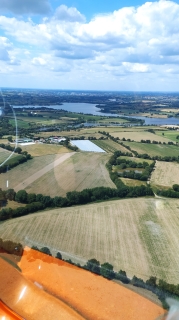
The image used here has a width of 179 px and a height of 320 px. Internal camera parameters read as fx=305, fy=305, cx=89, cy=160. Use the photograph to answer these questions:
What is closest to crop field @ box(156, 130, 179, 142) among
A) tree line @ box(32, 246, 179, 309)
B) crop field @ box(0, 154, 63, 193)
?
crop field @ box(0, 154, 63, 193)

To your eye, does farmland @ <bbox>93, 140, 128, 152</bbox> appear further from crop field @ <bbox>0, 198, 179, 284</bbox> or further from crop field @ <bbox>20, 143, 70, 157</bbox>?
crop field @ <bbox>0, 198, 179, 284</bbox>

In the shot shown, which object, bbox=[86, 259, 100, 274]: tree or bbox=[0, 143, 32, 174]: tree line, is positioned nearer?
bbox=[86, 259, 100, 274]: tree

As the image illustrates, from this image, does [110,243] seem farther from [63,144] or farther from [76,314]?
[63,144]

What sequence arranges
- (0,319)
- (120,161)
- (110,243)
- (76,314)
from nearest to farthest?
(0,319)
(76,314)
(110,243)
(120,161)

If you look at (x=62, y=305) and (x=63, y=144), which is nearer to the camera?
(x=62, y=305)

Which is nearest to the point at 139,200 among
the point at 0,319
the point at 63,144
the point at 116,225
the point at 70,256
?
the point at 116,225

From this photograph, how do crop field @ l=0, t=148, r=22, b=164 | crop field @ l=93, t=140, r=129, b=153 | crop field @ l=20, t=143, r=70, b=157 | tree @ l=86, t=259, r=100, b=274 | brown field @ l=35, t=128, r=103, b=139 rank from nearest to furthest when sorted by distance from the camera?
tree @ l=86, t=259, r=100, b=274, crop field @ l=0, t=148, r=22, b=164, crop field @ l=20, t=143, r=70, b=157, crop field @ l=93, t=140, r=129, b=153, brown field @ l=35, t=128, r=103, b=139

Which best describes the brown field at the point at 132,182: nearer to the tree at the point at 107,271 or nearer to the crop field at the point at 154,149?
the crop field at the point at 154,149

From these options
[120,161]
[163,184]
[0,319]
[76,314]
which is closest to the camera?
[0,319]
